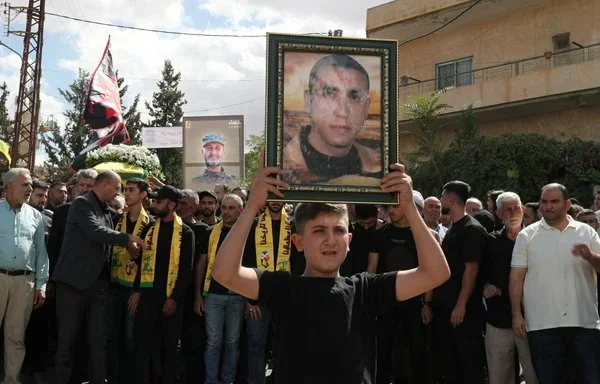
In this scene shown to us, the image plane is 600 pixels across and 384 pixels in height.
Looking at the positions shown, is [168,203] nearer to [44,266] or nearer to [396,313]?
[44,266]

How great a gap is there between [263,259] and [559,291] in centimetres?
318

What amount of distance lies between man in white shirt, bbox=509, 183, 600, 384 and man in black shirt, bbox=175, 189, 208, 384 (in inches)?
147

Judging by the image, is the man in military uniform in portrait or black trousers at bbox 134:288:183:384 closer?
black trousers at bbox 134:288:183:384

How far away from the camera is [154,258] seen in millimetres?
7801

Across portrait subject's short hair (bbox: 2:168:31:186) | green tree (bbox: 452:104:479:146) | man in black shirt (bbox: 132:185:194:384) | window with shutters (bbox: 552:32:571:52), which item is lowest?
man in black shirt (bbox: 132:185:194:384)

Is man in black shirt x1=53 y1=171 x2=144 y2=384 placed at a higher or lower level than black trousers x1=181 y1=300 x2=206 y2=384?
higher

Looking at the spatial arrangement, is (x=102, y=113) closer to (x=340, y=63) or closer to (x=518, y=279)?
(x=518, y=279)

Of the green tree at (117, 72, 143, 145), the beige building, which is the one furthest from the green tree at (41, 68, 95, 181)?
the beige building

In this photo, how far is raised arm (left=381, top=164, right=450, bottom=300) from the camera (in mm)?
3385

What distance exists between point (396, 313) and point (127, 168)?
484 cm

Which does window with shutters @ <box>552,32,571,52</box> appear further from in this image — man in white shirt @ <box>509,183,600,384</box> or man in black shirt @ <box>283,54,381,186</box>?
man in black shirt @ <box>283,54,381,186</box>

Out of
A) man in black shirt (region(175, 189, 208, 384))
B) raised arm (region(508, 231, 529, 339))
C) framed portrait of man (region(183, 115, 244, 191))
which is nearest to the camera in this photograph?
raised arm (region(508, 231, 529, 339))

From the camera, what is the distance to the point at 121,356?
825 centimetres

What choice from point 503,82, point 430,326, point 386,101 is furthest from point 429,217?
point 503,82
